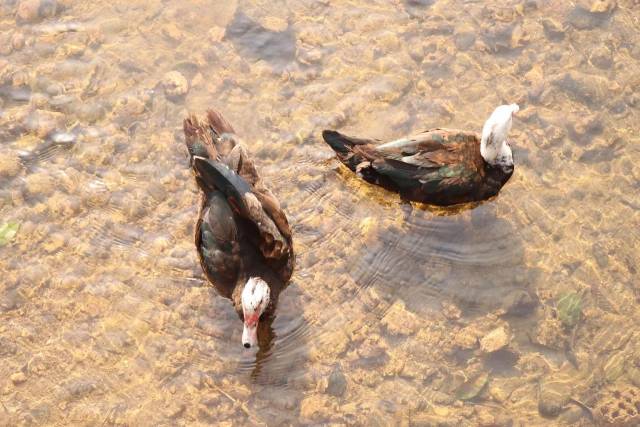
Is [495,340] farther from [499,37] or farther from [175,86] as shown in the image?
[175,86]

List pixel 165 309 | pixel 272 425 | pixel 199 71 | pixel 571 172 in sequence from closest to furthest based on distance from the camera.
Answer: pixel 272 425
pixel 165 309
pixel 571 172
pixel 199 71

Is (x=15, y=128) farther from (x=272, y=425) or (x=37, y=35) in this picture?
(x=272, y=425)

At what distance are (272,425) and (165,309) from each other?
59.8 inches

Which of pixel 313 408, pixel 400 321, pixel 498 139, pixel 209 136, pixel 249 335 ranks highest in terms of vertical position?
pixel 498 139

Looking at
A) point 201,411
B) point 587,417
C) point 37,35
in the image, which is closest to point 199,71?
point 37,35

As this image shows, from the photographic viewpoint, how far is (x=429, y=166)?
8047 mm

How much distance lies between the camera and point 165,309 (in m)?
7.68

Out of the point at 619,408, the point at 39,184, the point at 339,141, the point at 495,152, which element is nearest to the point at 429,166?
the point at 495,152

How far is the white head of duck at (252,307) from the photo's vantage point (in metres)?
7.10

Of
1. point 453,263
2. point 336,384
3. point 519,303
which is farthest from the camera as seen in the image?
point 453,263

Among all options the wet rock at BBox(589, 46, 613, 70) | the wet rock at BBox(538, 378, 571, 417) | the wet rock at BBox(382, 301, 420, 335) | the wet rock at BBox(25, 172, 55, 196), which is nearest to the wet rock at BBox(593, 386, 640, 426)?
the wet rock at BBox(538, 378, 571, 417)

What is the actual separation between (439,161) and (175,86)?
10.5ft

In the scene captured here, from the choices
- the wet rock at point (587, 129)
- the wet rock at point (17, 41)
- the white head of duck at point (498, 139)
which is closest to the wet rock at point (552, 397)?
the white head of duck at point (498, 139)

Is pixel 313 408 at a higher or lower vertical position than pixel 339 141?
lower
